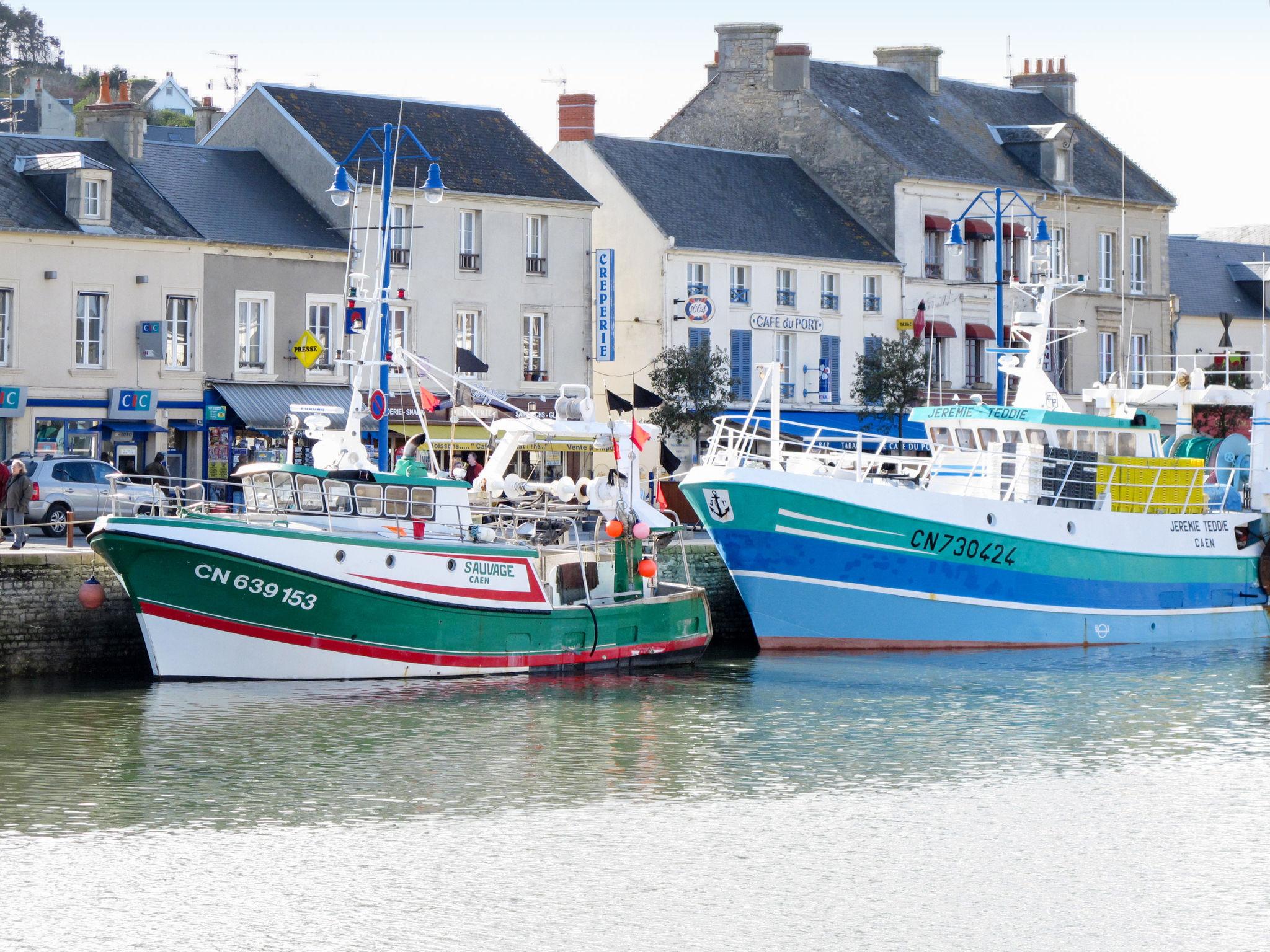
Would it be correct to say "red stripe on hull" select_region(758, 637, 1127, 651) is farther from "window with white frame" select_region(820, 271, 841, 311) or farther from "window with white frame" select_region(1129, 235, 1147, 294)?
"window with white frame" select_region(1129, 235, 1147, 294)

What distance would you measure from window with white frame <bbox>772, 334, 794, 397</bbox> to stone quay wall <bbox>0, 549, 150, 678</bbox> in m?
25.9

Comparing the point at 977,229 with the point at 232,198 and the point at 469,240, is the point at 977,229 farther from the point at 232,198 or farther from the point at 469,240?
the point at 232,198

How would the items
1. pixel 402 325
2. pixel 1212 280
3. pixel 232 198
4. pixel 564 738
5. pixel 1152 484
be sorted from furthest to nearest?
1. pixel 1212 280
2. pixel 402 325
3. pixel 232 198
4. pixel 1152 484
5. pixel 564 738

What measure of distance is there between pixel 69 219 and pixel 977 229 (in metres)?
23.9

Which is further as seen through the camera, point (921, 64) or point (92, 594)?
point (921, 64)

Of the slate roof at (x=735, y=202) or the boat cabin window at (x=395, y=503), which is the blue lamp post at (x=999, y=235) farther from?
the boat cabin window at (x=395, y=503)

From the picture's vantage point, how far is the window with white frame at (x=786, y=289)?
48.2 metres

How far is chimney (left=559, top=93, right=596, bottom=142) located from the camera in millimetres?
47812

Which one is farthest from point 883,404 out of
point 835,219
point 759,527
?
point 759,527

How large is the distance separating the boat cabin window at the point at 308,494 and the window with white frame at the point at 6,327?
47.9 ft

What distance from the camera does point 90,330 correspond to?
3681 cm

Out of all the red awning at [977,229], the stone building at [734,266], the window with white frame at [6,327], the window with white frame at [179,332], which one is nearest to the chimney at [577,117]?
the stone building at [734,266]

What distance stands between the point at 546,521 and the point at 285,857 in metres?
11.2

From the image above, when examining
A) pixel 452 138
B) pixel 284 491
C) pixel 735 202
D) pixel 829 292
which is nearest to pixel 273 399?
pixel 452 138
